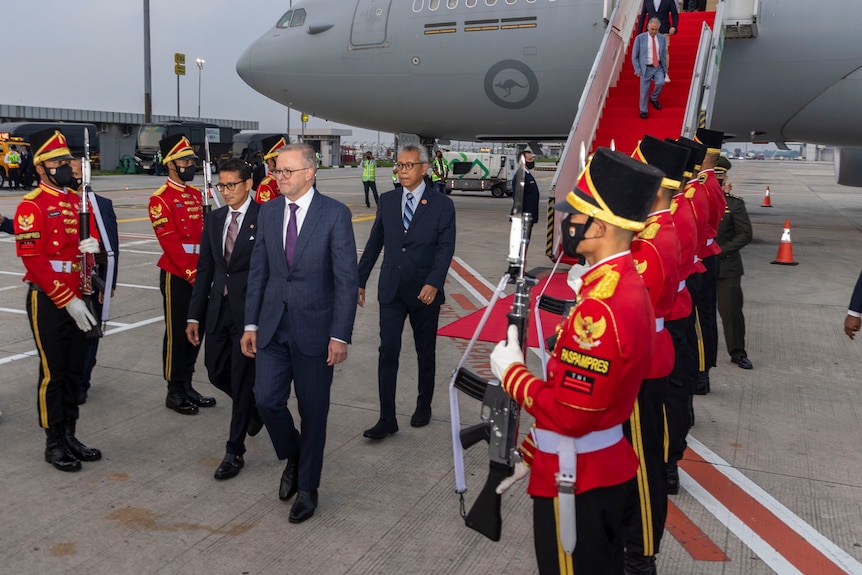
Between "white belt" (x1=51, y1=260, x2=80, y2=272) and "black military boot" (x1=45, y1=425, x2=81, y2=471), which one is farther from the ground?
"white belt" (x1=51, y1=260, x2=80, y2=272)

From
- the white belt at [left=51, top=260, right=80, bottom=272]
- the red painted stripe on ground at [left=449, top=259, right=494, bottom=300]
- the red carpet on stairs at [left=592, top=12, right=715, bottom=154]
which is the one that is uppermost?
the red carpet on stairs at [left=592, top=12, right=715, bottom=154]

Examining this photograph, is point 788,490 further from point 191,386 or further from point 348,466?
point 191,386

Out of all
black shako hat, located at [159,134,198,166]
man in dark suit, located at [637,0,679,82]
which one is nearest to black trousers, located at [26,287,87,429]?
black shako hat, located at [159,134,198,166]

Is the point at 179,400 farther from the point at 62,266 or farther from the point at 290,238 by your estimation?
the point at 290,238

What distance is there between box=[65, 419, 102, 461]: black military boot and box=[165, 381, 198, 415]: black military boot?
95 cm

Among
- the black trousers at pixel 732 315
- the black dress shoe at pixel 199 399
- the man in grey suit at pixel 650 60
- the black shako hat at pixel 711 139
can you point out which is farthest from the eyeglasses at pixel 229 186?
the man in grey suit at pixel 650 60

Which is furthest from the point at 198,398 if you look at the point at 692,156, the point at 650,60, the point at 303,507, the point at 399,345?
the point at 650,60

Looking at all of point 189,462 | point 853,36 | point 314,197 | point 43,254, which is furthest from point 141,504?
point 853,36

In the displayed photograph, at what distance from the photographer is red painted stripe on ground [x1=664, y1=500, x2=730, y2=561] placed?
152 inches

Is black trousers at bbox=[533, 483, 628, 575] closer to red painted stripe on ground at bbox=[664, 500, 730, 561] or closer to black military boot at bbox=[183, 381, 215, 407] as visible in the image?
red painted stripe on ground at bbox=[664, 500, 730, 561]

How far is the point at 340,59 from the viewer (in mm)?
17109

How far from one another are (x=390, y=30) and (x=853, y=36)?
28.3 feet

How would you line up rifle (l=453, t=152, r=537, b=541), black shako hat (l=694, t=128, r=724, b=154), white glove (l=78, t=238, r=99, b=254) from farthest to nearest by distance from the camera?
black shako hat (l=694, t=128, r=724, b=154)
white glove (l=78, t=238, r=99, b=254)
rifle (l=453, t=152, r=537, b=541)

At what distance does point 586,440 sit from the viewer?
8.10 ft
